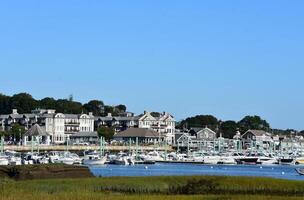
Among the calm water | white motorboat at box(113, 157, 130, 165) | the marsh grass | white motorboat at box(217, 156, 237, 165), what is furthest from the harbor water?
the marsh grass

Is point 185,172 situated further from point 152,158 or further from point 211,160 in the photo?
point 211,160

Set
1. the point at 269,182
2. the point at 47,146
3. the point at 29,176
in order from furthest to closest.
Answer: the point at 47,146, the point at 29,176, the point at 269,182

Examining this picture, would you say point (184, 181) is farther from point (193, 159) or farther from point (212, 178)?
point (193, 159)

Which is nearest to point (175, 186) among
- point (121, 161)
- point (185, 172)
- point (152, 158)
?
point (185, 172)

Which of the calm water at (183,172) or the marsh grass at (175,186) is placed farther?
the calm water at (183,172)

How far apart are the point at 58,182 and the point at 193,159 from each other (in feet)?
402

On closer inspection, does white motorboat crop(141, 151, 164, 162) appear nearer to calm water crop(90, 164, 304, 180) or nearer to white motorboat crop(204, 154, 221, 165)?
white motorboat crop(204, 154, 221, 165)

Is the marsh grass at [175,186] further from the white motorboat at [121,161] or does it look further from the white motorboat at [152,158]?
the white motorboat at [152,158]

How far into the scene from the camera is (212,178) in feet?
158

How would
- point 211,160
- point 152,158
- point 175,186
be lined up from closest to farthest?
point 175,186
point 211,160
point 152,158

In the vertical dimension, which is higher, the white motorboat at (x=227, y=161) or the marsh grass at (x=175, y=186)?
the white motorboat at (x=227, y=161)

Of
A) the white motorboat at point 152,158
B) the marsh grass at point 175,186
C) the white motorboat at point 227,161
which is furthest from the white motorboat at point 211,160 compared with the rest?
the marsh grass at point 175,186

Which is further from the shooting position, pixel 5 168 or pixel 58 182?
pixel 5 168

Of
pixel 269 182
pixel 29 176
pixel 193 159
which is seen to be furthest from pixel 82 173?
pixel 193 159
